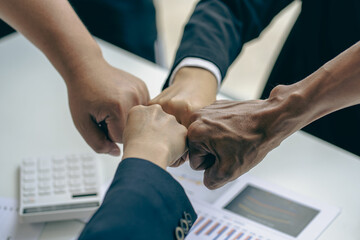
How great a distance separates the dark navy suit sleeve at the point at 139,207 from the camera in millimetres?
558

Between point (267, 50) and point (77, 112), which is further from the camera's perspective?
point (267, 50)

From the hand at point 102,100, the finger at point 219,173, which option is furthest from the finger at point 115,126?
the finger at point 219,173

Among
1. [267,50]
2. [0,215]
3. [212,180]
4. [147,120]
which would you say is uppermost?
[147,120]

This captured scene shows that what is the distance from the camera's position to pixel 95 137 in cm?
91

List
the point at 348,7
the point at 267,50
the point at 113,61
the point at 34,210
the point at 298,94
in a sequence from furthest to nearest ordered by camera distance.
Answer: the point at 267,50 → the point at 113,61 → the point at 348,7 → the point at 34,210 → the point at 298,94

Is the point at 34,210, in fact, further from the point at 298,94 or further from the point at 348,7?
the point at 348,7

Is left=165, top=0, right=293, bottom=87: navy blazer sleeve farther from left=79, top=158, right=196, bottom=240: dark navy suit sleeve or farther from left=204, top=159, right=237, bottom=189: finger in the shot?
left=79, top=158, right=196, bottom=240: dark navy suit sleeve

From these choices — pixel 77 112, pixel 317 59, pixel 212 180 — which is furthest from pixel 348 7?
pixel 77 112

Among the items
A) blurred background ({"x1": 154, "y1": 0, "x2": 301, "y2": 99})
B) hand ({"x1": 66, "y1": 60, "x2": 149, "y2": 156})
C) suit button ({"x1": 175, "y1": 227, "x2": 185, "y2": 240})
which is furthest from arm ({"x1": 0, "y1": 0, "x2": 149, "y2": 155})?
blurred background ({"x1": 154, "y1": 0, "x2": 301, "y2": 99})

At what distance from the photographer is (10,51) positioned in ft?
4.27

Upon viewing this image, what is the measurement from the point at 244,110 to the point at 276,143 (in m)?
0.09

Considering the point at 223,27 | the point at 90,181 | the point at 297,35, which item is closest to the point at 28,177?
the point at 90,181

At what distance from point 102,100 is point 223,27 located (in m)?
0.41

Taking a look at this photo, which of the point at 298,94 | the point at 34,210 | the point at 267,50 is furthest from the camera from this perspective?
the point at 267,50
